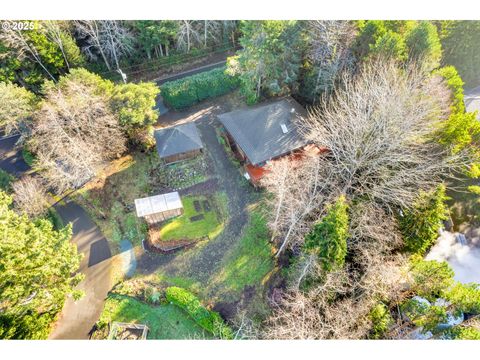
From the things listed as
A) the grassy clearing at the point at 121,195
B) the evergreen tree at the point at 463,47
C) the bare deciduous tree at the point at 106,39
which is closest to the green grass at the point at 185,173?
the grassy clearing at the point at 121,195

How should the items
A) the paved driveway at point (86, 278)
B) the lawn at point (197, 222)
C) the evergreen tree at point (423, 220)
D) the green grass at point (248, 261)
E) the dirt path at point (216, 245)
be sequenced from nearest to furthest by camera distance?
the evergreen tree at point (423, 220), the paved driveway at point (86, 278), the green grass at point (248, 261), the dirt path at point (216, 245), the lawn at point (197, 222)

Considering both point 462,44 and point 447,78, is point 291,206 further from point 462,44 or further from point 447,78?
point 462,44

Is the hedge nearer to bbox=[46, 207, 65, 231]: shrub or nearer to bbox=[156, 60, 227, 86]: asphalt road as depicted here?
bbox=[46, 207, 65, 231]: shrub

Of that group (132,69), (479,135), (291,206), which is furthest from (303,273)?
(132,69)

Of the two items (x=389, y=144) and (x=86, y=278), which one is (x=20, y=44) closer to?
(x=86, y=278)

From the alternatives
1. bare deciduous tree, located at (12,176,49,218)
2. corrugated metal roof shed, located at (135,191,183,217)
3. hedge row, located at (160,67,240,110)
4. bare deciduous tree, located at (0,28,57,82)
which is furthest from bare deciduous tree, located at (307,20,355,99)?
bare deciduous tree, located at (0,28,57,82)

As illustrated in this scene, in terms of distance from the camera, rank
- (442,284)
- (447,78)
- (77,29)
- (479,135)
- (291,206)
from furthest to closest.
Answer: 1. (77,29)
2. (447,78)
3. (479,135)
4. (291,206)
5. (442,284)

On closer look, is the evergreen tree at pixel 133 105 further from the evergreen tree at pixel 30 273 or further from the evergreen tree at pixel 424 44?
the evergreen tree at pixel 424 44
